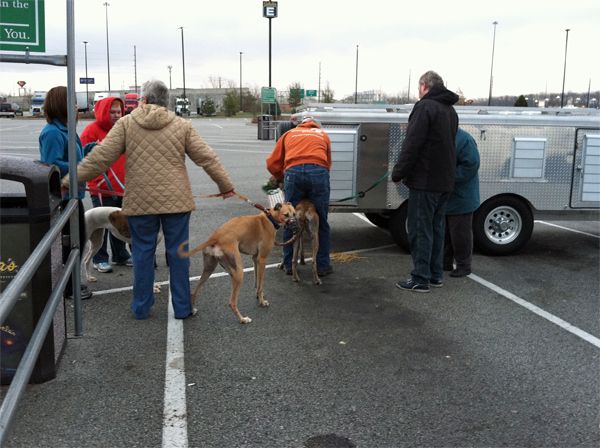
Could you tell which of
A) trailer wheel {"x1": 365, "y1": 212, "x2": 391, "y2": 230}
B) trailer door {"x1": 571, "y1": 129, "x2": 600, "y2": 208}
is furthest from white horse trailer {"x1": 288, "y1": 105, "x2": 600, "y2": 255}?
trailer wheel {"x1": 365, "y1": 212, "x2": 391, "y2": 230}

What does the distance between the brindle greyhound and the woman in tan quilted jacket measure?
0.26m

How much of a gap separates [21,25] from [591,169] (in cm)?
656

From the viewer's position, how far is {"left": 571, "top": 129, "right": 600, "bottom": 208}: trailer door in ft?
24.6

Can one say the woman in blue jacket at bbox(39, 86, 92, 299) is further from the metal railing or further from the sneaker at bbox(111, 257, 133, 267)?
the sneaker at bbox(111, 257, 133, 267)

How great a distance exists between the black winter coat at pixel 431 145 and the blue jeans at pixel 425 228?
4.8 inches

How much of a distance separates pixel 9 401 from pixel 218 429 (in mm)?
1301

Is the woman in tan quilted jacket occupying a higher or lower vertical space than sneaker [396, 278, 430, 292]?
higher

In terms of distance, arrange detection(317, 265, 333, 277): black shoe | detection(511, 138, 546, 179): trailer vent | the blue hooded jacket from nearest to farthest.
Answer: the blue hooded jacket → detection(317, 265, 333, 277): black shoe → detection(511, 138, 546, 179): trailer vent

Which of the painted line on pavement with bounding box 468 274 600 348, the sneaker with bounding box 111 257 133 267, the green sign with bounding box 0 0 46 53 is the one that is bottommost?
the painted line on pavement with bounding box 468 274 600 348

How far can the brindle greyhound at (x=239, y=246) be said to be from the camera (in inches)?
201

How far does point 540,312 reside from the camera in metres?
5.59

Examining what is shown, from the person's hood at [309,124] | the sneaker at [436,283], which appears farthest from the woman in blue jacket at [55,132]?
the sneaker at [436,283]

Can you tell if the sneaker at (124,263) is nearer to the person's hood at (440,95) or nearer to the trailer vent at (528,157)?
the person's hood at (440,95)

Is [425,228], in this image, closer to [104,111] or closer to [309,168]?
[309,168]
